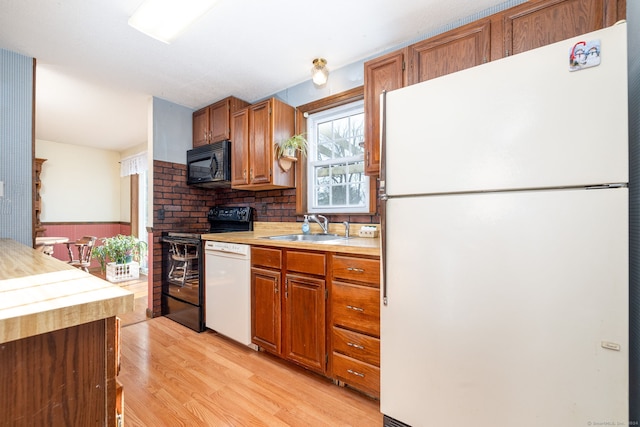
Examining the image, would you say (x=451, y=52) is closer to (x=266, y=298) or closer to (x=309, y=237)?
(x=309, y=237)

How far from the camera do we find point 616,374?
Result: 907mm

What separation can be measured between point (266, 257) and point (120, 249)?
12.8 feet

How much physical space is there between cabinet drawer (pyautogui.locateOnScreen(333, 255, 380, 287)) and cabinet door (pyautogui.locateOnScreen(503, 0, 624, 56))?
136 centimetres

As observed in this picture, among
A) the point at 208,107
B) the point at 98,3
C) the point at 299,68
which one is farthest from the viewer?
the point at 208,107

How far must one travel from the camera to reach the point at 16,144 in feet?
7.23

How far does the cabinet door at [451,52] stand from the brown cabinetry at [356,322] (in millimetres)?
1225

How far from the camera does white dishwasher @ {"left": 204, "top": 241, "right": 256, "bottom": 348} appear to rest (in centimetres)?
218

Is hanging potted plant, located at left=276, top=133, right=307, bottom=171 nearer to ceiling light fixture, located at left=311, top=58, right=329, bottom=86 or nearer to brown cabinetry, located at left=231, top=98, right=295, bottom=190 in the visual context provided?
brown cabinetry, located at left=231, top=98, right=295, bottom=190

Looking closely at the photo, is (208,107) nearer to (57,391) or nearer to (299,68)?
(299,68)

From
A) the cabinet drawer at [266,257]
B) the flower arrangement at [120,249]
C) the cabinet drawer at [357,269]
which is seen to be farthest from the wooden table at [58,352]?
the flower arrangement at [120,249]

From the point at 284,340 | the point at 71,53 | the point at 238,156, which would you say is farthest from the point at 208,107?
the point at 284,340

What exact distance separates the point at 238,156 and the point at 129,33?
1.25m

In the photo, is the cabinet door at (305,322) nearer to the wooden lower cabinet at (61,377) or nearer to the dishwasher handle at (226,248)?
the dishwasher handle at (226,248)

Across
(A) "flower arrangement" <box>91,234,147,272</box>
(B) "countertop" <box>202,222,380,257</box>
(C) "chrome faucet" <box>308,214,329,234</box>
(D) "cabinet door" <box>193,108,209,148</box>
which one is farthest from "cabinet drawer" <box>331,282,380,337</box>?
(A) "flower arrangement" <box>91,234,147,272</box>
